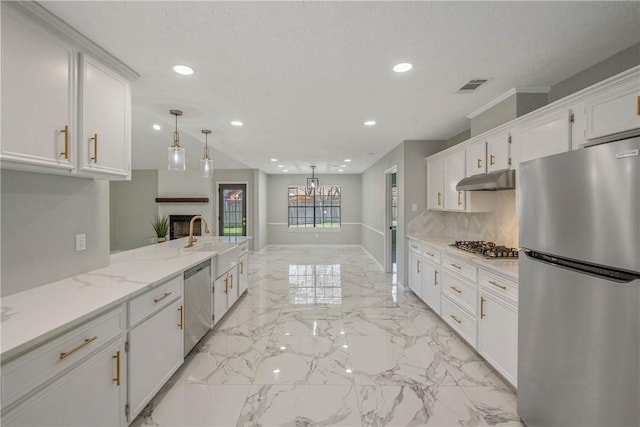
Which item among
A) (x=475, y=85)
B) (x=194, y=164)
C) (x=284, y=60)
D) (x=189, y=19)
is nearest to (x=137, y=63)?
(x=189, y=19)

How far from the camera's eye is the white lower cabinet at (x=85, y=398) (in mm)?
1075

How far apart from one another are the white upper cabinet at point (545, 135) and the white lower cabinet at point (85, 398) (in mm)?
3129

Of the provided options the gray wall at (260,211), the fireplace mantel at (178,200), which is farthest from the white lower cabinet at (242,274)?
the fireplace mantel at (178,200)

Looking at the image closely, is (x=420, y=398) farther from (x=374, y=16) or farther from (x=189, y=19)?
(x=189, y=19)

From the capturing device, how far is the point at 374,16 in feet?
5.05

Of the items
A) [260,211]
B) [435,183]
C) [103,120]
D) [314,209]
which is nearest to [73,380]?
[103,120]

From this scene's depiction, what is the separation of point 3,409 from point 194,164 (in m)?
7.44

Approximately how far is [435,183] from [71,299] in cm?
411

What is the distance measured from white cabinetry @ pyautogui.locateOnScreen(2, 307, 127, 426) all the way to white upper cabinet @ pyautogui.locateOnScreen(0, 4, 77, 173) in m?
0.90

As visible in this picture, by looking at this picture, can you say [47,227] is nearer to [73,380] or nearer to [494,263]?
[73,380]

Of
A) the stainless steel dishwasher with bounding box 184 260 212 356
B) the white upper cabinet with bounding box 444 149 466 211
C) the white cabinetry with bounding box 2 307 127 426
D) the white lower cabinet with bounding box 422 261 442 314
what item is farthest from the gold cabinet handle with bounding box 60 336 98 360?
the white upper cabinet with bounding box 444 149 466 211

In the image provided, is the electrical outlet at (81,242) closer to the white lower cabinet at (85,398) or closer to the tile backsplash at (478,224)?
the white lower cabinet at (85,398)

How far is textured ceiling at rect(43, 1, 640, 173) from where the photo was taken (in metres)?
1.51

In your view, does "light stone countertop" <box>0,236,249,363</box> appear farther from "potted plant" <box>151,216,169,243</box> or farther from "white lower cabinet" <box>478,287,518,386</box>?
"potted plant" <box>151,216,169,243</box>
